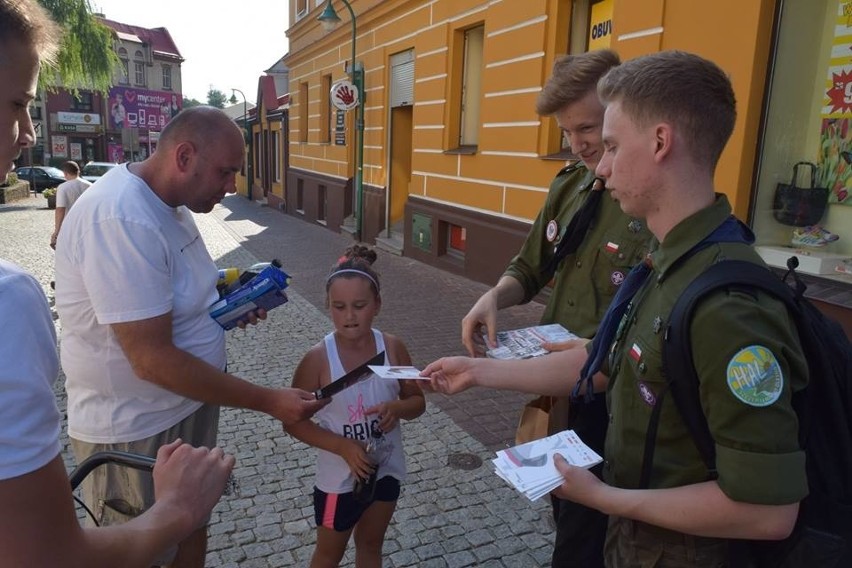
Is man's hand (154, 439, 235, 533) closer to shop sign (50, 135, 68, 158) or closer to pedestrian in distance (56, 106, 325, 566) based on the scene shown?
pedestrian in distance (56, 106, 325, 566)

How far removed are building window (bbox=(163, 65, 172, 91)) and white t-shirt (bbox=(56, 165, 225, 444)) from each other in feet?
205

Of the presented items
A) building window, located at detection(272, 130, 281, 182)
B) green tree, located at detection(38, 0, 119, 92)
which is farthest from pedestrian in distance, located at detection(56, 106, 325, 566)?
building window, located at detection(272, 130, 281, 182)

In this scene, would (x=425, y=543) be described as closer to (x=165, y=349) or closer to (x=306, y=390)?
(x=306, y=390)

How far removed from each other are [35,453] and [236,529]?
256cm

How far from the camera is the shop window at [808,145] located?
4641 millimetres

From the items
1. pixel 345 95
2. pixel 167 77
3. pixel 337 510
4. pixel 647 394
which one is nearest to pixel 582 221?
pixel 647 394

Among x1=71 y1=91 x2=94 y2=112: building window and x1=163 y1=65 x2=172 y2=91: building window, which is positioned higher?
x1=163 y1=65 x2=172 y2=91: building window

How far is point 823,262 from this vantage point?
4602 mm

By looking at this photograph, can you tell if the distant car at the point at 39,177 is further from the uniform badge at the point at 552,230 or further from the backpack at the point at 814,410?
the backpack at the point at 814,410

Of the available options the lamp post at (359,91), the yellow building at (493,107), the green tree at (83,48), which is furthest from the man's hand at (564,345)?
the green tree at (83,48)

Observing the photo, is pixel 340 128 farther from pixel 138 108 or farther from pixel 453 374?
pixel 138 108

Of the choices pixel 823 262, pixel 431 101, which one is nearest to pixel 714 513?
pixel 823 262

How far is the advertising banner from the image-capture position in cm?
5119

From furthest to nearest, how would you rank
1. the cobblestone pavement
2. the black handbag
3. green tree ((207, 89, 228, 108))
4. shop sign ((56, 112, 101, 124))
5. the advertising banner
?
green tree ((207, 89, 228, 108)) → the advertising banner → shop sign ((56, 112, 101, 124)) → the black handbag → the cobblestone pavement
